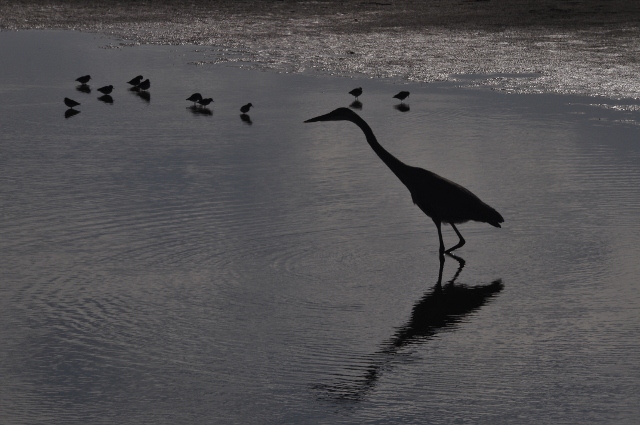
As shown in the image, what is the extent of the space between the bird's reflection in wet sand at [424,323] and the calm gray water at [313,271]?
0.07ft

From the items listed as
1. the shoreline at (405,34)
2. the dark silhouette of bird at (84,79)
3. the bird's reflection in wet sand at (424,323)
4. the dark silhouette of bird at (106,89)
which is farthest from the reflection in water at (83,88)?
the bird's reflection in wet sand at (424,323)

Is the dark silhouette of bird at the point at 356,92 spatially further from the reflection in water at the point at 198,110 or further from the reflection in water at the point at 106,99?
the reflection in water at the point at 106,99

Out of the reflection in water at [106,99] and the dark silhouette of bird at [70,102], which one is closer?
the dark silhouette of bird at [70,102]

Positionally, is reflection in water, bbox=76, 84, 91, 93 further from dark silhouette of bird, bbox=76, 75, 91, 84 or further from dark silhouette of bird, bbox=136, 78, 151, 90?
dark silhouette of bird, bbox=136, 78, 151, 90

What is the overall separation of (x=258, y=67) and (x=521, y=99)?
557 cm

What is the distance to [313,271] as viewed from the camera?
31.2 feet

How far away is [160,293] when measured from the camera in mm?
8961

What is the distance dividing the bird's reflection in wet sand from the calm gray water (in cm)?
2

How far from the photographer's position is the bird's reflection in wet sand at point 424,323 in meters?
7.05

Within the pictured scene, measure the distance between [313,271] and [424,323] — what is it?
1416mm

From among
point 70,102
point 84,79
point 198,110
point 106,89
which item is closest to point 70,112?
point 70,102

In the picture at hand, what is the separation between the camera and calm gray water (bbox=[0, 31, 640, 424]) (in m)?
6.98

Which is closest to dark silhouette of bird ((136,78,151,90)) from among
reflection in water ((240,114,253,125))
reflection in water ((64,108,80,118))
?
reflection in water ((64,108,80,118))

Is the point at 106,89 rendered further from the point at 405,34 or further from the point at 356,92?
the point at 405,34
